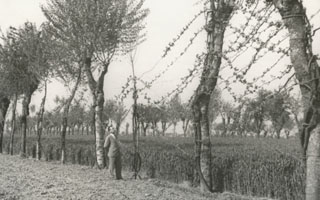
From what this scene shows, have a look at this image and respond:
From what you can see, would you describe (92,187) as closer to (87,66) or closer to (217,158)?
(217,158)

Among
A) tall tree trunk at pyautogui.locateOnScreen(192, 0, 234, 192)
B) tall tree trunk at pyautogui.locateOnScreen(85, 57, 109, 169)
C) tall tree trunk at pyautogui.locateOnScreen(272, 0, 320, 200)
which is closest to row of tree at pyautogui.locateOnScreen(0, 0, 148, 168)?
tall tree trunk at pyautogui.locateOnScreen(85, 57, 109, 169)

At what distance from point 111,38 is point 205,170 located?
29.8 ft

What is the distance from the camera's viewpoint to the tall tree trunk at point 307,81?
3.65m

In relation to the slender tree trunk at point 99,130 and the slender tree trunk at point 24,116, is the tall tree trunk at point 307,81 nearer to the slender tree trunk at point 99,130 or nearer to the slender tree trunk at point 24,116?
the slender tree trunk at point 99,130

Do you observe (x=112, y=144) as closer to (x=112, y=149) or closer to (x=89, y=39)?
(x=112, y=149)

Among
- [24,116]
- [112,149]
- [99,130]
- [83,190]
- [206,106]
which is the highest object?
[24,116]

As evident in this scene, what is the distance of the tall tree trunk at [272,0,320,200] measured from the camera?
365 cm

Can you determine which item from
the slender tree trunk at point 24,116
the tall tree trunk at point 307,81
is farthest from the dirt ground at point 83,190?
the slender tree trunk at point 24,116

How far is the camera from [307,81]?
370cm

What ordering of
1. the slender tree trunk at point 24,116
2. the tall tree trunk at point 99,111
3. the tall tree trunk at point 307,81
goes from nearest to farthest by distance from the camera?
the tall tree trunk at point 307,81 → the tall tree trunk at point 99,111 → the slender tree trunk at point 24,116

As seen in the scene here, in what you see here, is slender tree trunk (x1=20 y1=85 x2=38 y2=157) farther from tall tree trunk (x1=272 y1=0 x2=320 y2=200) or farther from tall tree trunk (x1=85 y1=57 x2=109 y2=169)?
tall tree trunk (x1=272 y1=0 x2=320 y2=200)

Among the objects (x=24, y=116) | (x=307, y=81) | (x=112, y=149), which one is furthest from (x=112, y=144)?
(x=24, y=116)

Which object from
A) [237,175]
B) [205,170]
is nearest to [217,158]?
[237,175]

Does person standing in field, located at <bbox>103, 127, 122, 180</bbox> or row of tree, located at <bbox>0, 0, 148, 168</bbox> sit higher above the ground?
row of tree, located at <bbox>0, 0, 148, 168</bbox>
